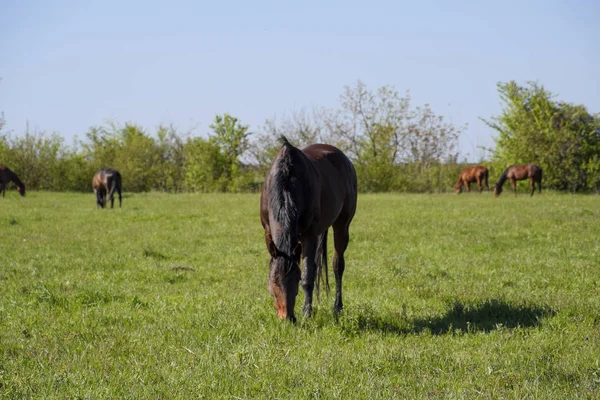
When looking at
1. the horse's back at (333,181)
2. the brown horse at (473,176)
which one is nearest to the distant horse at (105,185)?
the horse's back at (333,181)

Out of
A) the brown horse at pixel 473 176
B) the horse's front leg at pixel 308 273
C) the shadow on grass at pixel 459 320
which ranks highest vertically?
the brown horse at pixel 473 176

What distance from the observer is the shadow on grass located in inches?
214

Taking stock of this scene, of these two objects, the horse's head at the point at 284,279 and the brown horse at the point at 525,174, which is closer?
the horse's head at the point at 284,279

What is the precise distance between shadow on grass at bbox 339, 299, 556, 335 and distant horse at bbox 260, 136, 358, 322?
1.56 feet

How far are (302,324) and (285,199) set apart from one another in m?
1.16

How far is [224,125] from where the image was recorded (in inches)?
1796

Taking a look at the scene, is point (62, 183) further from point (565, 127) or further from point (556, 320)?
point (556, 320)

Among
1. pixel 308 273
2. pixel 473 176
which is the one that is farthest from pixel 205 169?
pixel 308 273

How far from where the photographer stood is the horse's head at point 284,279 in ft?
16.3

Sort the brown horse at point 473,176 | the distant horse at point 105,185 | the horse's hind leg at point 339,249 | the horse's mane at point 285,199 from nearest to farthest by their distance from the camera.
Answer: the horse's mane at point 285,199, the horse's hind leg at point 339,249, the distant horse at point 105,185, the brown horse at point 473,176

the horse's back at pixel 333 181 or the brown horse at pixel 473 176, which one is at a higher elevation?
the brown horse at pixel 473 176

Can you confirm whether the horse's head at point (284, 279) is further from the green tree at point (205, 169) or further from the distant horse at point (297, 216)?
the green tree at point (205, 169)

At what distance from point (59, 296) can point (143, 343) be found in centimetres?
242

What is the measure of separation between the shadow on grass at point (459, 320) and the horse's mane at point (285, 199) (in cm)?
98
